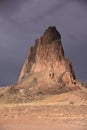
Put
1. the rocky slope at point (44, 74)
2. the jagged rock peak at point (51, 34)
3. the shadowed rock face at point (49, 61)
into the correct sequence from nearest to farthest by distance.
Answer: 1. the rocky slope at point (44, 74)
2. the shadowed rock face at point (49, 61)
3. the jagged rock peak at point (51, 34)

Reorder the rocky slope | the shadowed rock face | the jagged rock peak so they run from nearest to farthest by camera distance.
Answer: the rocky slope < the shadowed rock face < the jagged rock peak

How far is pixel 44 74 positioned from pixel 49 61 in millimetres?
→ 4103

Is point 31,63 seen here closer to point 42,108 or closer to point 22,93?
point 22,93

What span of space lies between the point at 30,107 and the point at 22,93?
38.5m

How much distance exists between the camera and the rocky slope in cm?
10938

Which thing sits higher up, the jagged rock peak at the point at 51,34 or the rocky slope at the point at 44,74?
the jagged rock peak at the point at 51,34

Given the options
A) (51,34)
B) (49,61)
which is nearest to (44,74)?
(49,61)

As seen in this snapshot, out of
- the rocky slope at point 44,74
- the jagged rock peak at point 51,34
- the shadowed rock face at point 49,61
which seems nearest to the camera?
the rocky slope at point 44,74

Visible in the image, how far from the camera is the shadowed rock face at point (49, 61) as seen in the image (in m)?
117

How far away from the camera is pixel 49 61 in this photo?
12306 cm

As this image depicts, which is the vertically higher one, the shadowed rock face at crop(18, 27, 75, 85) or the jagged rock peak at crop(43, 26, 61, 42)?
the jagged rock peak at crop(43, 26, 61, 42)

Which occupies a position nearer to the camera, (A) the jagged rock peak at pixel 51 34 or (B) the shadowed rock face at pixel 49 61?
(B) the shadowed rock face at pixel 49 61

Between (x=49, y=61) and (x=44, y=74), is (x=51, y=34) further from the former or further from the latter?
(x=44, y=74)

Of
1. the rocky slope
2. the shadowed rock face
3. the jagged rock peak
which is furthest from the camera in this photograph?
the jagged rock peak
